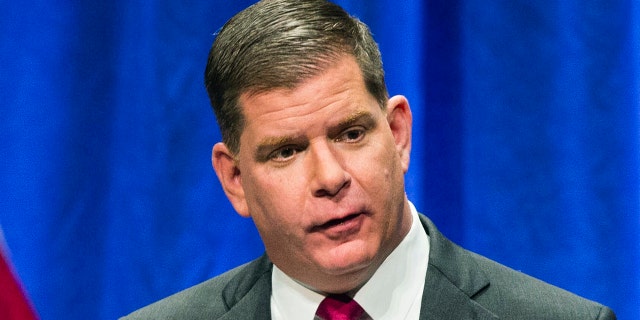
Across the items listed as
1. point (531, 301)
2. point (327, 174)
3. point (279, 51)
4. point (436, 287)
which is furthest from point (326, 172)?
point (531, 301)

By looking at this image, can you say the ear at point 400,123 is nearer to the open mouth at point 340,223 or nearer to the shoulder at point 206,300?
the open mouth at point 340,223

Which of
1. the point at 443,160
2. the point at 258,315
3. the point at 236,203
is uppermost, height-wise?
the point at 443,160

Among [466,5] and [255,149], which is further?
[466,5]

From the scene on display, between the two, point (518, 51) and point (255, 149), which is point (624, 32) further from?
point (255, 149)

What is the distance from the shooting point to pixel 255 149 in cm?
204

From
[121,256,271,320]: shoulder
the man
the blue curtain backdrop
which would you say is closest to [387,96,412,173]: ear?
the man

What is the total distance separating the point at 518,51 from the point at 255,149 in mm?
1030

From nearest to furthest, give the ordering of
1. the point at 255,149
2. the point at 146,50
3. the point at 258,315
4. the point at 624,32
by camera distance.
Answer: the point at 255,149 → the point at 258,315 → the point at 624,32 → the point at 146,50

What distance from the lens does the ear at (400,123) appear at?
2.09 meters

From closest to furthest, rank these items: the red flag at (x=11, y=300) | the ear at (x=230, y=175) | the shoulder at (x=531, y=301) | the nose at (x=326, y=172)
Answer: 1. the red flag at (x=11, y=300)
2. the nose at (x=326, y=172)
3. the shoulder at (x=531, y=301)
4. the ear at (x=230, y=175)

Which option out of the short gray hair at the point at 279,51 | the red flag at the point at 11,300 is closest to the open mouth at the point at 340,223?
the short gray hair at the point at 279,51

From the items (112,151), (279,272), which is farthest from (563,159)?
(112,151)

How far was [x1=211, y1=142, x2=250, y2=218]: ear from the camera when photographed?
2.15 m

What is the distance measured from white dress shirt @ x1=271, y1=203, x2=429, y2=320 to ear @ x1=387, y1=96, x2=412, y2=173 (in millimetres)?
134
